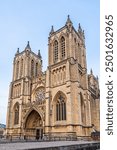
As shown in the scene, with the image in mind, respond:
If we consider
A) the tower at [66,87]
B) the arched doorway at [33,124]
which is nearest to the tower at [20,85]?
the arched doorway at [33,124]

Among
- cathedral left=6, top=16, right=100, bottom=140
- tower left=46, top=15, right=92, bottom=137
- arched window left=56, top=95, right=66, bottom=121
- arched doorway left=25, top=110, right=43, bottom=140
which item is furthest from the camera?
arched doorway left=25, top=110, right=43, bottom=140

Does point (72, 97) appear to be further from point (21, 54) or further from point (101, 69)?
point (101, 69)

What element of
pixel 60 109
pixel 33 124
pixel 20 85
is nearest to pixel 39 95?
pixel 33 124

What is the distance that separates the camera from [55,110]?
29.1m

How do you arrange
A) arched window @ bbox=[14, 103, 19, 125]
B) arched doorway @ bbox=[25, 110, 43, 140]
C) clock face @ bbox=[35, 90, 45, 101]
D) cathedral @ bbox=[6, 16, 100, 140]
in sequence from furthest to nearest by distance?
arched window @ bbox=[14, 103, 19, 125] < clock face @ bbox=[35, 90, 45, 101] < arched doorway @ bbox=[25, 110, 43, 140] < cathedral @ bbox=[6, 16, 100, 140]

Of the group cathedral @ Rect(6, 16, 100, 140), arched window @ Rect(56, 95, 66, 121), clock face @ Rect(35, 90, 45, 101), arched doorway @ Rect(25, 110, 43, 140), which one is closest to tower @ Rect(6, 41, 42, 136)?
cathedral @ Rect(6, 16, 100, 140)

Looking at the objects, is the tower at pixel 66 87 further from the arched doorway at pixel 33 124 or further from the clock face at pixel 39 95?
the arched doorway at pixel 33 124

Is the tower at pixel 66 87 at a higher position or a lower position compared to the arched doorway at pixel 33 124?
higher

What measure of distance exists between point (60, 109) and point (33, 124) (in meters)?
7.45

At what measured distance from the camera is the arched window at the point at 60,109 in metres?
28.0

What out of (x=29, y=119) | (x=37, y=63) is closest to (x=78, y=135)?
(x=29, y=119)

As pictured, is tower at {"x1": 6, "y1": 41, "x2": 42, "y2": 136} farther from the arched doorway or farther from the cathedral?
the arched doorway

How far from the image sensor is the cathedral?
27264 millimetres

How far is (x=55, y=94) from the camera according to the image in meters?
29.8
